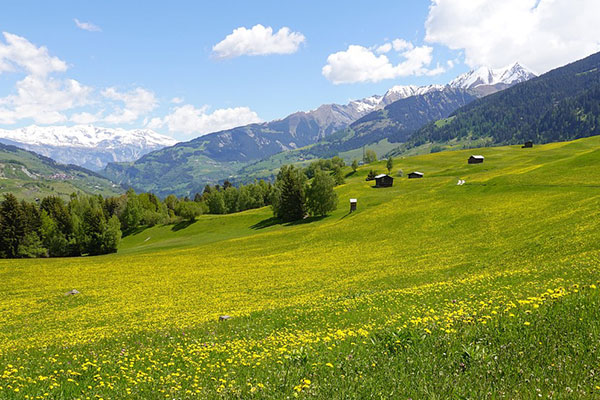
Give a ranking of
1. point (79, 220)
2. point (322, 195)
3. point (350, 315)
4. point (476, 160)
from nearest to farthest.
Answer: point (350, 315)
point (322, 195)
point (79, 220)
point (476, 160)

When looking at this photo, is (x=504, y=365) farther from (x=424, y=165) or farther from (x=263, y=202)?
(x=424, y=165)

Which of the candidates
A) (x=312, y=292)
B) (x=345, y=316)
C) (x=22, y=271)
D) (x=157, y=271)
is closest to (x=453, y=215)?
(x=312, y=292)

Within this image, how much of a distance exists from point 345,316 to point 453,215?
44.9m

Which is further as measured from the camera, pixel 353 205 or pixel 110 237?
pixel 110 237

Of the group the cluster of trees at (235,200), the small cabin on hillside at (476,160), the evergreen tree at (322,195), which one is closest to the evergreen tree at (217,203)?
the cluster of trees at (235,200)

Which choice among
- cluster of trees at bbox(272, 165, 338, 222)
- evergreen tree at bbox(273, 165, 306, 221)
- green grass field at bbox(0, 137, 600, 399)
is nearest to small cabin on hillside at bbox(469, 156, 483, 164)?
cluster of trees at bbox(272, 165, 338, 222)

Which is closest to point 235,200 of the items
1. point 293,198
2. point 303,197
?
point 293,198

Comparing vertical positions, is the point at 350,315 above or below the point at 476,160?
below

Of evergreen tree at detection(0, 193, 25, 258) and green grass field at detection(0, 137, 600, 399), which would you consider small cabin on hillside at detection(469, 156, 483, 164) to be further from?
evergreen tree at detection(0, 193, 25, 258)

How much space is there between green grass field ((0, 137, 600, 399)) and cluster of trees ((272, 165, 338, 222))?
3731 centimetres

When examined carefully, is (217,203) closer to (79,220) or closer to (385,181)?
(79,220)

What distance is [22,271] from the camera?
188 feet

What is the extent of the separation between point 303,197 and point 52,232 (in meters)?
85.2

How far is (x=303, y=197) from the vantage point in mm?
104938
